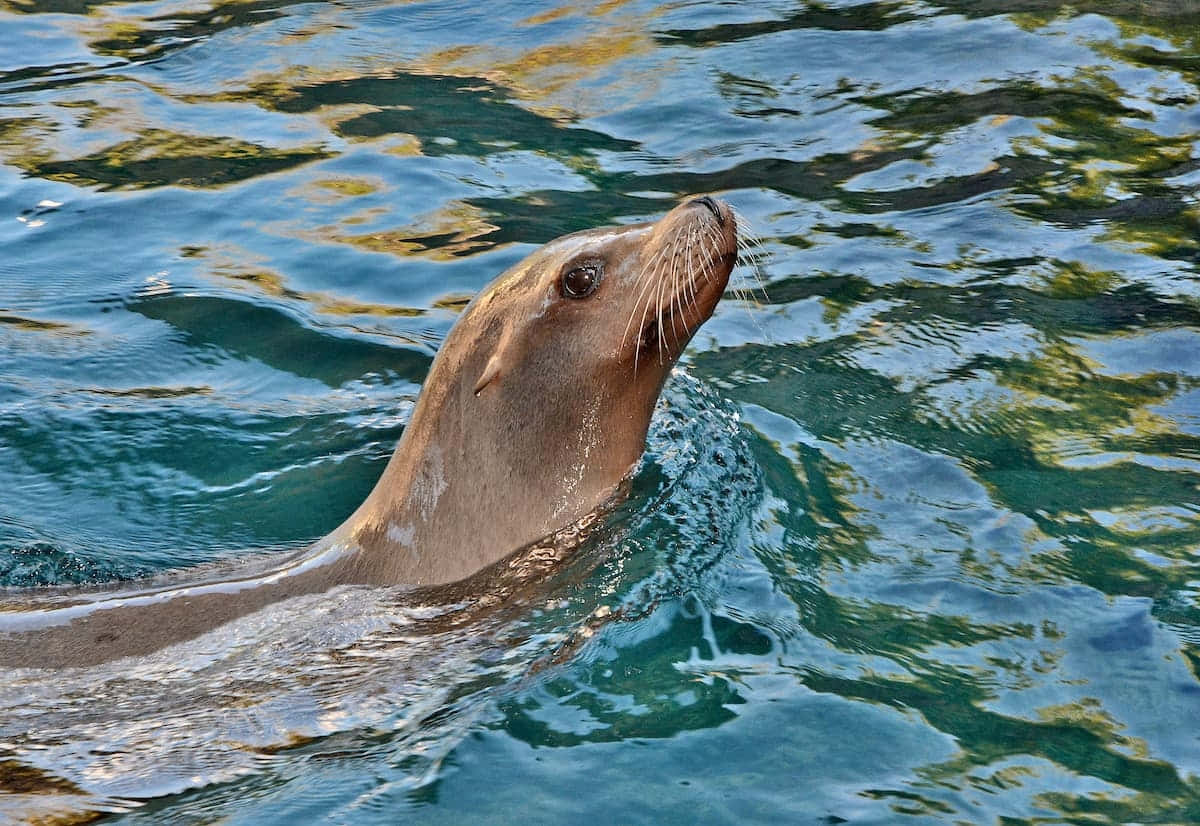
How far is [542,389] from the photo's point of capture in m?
4.96

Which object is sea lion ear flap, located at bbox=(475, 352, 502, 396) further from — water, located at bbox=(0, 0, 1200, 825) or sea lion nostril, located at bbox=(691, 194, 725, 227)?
sea lion nostril, located at bbox=(691, 194, 725, 227)

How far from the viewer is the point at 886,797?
3719 millimetres

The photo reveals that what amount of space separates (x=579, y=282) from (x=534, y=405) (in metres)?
0.40

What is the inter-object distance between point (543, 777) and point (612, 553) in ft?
3.64

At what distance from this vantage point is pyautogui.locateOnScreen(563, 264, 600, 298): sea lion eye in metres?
4.94

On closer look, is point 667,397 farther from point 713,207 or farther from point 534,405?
Answer: point 713,207

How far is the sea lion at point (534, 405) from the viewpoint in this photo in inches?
188

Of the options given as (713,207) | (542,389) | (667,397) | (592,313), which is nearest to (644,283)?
(592,313)

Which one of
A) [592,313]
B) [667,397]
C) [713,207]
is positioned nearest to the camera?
[713,207]

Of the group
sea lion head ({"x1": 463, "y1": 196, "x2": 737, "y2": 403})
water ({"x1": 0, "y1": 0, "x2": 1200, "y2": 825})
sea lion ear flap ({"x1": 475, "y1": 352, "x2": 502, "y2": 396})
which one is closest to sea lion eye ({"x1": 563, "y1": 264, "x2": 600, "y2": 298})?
sea lion head ({"x1": 463, "y1": 196, "x2": 737, "y2": 403})

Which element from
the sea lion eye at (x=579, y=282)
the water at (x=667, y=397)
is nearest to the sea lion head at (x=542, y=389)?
the sea lion eye at (x=579, y=282)

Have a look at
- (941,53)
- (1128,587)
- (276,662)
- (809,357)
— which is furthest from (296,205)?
(1128,587)

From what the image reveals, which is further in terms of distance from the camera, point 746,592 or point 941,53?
point 941,53

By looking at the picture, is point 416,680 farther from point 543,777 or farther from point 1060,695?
point 1060,695
